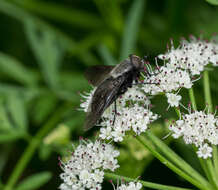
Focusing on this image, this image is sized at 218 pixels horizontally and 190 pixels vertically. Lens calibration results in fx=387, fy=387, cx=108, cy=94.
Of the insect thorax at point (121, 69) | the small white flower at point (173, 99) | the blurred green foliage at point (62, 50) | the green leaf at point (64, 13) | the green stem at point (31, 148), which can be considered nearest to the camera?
the small white flower at point (173, 99)

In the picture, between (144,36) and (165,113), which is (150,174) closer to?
(165,113)

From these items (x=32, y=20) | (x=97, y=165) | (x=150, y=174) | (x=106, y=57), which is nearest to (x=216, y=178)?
(x=97, y=165)

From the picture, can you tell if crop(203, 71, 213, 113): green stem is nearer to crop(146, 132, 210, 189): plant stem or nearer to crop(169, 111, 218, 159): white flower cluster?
crop(169, 111, 218, 159): white flower cluster

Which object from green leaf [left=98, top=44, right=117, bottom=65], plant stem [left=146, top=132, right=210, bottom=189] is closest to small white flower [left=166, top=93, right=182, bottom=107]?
plant stem [left=146, top=132, right=210, bottom=189]

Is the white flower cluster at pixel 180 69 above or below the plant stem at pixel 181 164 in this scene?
above

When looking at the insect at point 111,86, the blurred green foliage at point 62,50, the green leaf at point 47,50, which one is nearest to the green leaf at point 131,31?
the blurred green foliage at point 62,50

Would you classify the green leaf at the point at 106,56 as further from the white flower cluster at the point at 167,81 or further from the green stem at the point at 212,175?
the green stem at the point at 212,175

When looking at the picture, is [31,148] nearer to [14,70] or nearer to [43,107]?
[43,107]
